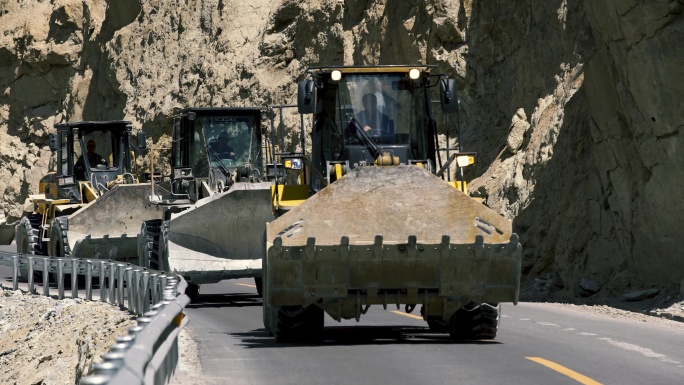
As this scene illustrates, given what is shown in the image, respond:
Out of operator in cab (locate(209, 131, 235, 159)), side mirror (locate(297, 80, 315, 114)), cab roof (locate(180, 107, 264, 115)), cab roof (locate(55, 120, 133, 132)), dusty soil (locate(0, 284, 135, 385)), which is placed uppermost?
cab roof (locate(180, 107, 264, 115))

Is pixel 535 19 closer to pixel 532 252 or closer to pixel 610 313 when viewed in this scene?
pixel 532 252

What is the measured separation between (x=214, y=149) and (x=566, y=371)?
15.2 metres

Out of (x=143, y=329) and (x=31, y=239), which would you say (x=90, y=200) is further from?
(x=143, y=329)

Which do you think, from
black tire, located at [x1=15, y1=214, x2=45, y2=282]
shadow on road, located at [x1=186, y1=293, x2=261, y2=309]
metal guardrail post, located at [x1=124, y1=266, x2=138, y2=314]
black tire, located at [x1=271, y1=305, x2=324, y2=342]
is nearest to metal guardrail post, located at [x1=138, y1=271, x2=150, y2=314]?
metal guardrail post, located at [x1=124, y1=266, x2=138, y2=314]

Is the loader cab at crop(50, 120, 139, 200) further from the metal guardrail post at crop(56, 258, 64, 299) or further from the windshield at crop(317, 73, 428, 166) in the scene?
Answer: the windshield at crop(317, 73, 428, 166)

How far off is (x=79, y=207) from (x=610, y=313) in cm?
1336

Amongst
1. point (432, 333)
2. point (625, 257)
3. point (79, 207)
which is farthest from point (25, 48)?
point (432, 333)

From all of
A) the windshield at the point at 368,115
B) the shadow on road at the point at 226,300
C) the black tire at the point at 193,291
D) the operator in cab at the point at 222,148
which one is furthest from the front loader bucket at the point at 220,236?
the windshield at the point at 368,115

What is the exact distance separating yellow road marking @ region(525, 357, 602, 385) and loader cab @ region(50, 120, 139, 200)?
1853 cm

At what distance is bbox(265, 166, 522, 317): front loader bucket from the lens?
13711mm

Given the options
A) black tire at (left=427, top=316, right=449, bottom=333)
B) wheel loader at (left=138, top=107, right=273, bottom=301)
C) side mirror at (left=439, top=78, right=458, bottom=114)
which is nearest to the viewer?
side mirror at (left=439, top=78, right=458, bottom=114)

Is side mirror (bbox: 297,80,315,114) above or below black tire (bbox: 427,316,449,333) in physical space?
above

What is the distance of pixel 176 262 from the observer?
2156 centimetres

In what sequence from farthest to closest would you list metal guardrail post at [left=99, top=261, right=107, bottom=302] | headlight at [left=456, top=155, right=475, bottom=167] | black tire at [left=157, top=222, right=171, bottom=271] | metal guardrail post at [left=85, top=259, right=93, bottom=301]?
metal guardrail post at [left=85, top=259, right=93, bottom=301] < black tire at [left=157, top=222, right=171, bottom=271] < metal guardrail post at [left=99, top=261, right=107, bottom=302] < headlight at [left=456, top=155, right=475, bottom=167]
